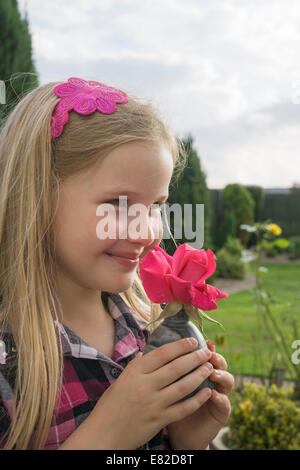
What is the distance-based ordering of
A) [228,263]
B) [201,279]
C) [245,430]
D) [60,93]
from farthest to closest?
[228,263]
[245,430]
[60,93]
[201,279]

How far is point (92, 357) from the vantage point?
4.57 feet

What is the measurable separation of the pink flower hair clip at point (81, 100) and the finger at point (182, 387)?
78 cm

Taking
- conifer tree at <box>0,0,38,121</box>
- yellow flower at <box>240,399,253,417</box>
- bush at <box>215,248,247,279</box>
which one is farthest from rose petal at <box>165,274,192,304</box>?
bush at <box>215,248,247,279</box>

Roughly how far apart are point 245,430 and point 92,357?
1894 millimetres

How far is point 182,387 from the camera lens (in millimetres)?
1155

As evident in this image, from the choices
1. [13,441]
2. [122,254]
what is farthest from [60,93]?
[13,441]

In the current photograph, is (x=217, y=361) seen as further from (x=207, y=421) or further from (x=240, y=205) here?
(x=240, y=205)

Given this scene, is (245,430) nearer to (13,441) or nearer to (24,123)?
(13,441)

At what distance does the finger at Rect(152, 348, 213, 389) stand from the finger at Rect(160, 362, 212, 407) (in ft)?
0.04

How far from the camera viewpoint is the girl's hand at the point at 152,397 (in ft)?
3.79

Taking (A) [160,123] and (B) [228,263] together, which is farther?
(B) [228,263]

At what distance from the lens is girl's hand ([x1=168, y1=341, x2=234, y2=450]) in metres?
1.29

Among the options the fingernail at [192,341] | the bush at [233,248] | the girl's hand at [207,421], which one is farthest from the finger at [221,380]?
the bush at [233,248]

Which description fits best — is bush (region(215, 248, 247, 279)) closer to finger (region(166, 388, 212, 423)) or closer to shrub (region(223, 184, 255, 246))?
shrub (region(223, 184, 255, 246))
